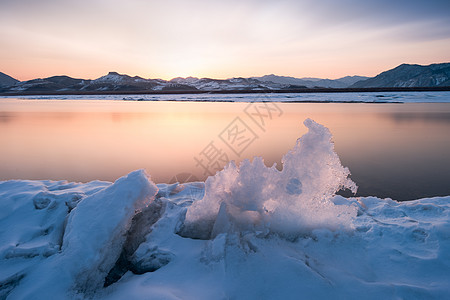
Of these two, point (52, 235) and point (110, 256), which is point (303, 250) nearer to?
point (110, 256)

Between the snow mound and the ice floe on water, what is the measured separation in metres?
0.01

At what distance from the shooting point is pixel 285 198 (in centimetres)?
329

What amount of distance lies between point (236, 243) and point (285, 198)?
0.86m

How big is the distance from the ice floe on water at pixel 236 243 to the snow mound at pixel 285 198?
1cm

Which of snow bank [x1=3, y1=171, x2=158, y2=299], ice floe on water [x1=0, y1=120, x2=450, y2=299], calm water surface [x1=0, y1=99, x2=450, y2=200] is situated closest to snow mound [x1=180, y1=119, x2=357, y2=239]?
ice floe on water [x1=0, y1=120, x2=450, y2=299]

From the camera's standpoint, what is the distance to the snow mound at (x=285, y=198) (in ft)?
10.4

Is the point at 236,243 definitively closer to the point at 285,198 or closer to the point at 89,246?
the point at 285,198

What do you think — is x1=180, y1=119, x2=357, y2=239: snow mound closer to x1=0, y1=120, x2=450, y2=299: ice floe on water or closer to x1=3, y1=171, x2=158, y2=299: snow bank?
x1=0, y1=120, x2=450, y2=299: ice floe on water

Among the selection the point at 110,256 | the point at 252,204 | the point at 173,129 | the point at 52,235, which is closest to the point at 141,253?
the point at 110,256

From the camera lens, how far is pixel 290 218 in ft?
10.4

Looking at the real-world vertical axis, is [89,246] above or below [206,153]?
above

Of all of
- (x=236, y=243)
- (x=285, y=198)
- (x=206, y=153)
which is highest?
(x=285, y=198)

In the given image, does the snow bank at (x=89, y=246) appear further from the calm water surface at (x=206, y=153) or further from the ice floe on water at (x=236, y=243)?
the calm water surface at (x=206, y=153)

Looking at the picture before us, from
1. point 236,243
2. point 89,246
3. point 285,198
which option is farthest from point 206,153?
point 89,246
